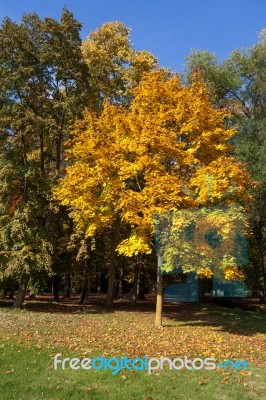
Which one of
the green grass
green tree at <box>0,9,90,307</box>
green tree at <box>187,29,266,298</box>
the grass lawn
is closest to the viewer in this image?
the green grass

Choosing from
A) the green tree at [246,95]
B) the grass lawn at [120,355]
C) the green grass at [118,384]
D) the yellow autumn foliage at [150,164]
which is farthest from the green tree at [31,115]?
the green grass at [118,384]

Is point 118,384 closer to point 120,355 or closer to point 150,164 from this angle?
point 120,355

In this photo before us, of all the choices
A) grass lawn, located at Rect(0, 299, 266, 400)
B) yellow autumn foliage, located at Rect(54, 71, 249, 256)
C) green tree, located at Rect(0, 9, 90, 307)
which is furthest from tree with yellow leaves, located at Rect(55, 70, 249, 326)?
green tree, located at Rect(0, 9, 90, 307)

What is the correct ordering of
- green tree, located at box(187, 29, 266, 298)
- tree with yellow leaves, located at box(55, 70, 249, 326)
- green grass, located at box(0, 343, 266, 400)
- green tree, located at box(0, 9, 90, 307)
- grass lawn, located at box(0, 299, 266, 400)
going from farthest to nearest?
green tree, located at box(187, 29, 266, 298) < green tree, located at box(0, 9, 90, 307) < tree with yellow leaves, located at box(55, 70, 249, 326) < grass lawn, located at box(0, 299, 266, 400) < green grass, located at box(0, 343, 266, 400)

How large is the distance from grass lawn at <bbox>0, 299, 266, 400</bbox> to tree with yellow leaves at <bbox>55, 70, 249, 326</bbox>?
2835 mm

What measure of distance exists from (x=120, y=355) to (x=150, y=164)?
6.62m

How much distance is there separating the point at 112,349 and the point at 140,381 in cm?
222

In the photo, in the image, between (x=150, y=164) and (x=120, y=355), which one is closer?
(x=120, y=355)

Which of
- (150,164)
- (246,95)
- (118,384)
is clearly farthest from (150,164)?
(246,95)

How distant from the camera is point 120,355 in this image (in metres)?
9.02

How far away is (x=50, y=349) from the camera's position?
30.6ft

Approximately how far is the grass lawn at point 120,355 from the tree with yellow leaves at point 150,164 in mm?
2835

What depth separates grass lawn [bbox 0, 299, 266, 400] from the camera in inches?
276

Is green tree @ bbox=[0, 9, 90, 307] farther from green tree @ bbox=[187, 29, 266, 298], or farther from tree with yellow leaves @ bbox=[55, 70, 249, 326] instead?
green tree @ bbox=[187, 29, 266, 298]
